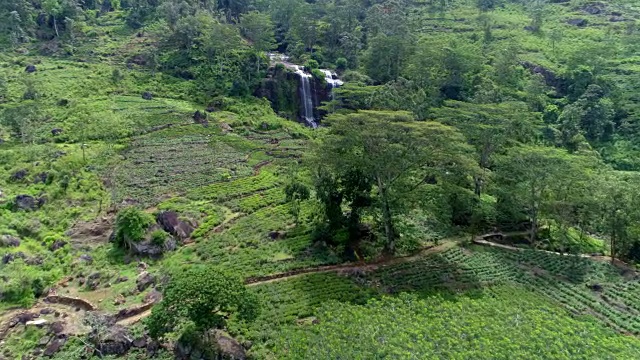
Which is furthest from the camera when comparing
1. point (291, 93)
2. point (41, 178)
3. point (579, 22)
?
point (579, 22)

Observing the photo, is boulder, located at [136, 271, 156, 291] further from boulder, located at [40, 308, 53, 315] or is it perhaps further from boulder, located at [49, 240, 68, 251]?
boulder, located at [49, 240, 68, 251]

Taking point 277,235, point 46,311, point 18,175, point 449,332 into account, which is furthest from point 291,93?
point 449,332

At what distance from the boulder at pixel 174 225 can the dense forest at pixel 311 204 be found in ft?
0.64

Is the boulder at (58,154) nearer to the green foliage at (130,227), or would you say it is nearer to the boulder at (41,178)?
the boulder at (41,178)

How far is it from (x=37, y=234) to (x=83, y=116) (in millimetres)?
26946

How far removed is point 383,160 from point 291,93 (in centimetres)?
4997

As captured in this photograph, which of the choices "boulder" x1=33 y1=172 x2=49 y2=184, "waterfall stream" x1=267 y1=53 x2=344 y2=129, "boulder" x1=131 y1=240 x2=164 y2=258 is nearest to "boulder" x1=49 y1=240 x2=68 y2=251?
"boulder" x1=131 y1=240 x2=164 y2=258

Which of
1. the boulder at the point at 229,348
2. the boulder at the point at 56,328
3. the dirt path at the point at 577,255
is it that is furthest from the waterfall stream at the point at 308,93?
the boulder at the point at 229,348

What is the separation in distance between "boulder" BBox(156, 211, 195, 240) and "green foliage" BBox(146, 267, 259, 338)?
1498 cm

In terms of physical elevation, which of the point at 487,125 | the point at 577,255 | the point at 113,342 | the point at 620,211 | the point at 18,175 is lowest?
the point at 577,255

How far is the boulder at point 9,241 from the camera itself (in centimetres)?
3841

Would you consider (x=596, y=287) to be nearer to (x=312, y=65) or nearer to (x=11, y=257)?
(x=11, y=257)

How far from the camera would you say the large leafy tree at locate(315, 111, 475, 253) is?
34812 millimetres

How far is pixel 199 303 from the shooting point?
24719 millimetres
